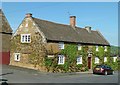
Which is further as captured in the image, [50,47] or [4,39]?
[4,39]

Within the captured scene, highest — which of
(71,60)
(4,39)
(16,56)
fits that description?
(4,39)

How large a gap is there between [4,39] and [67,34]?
12.1 m

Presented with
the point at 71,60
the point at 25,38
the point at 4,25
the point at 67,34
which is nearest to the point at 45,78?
the point at 71,60

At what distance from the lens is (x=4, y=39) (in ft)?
158

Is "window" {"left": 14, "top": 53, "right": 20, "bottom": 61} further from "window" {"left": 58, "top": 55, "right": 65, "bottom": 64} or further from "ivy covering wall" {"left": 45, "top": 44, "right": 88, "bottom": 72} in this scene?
"window" {"left": 58, "top": 55, "right": 65, "bottom": 64}

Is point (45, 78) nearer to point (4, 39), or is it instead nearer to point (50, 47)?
point (50, 47)

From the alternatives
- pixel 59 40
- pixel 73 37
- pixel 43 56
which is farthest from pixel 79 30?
pixel 43 56

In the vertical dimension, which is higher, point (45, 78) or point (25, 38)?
point (25, 38)

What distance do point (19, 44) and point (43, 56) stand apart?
5780 millimetres

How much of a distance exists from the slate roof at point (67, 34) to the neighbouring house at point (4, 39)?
28.8ft

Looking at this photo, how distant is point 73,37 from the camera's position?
4397 cm

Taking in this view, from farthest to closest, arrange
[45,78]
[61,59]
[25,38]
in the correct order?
[25,38] → [61,59] → [45,78]

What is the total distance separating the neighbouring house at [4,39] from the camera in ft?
146

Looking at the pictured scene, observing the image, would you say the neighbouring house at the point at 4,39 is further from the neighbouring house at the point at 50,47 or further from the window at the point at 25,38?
the window at the point at 25,38
